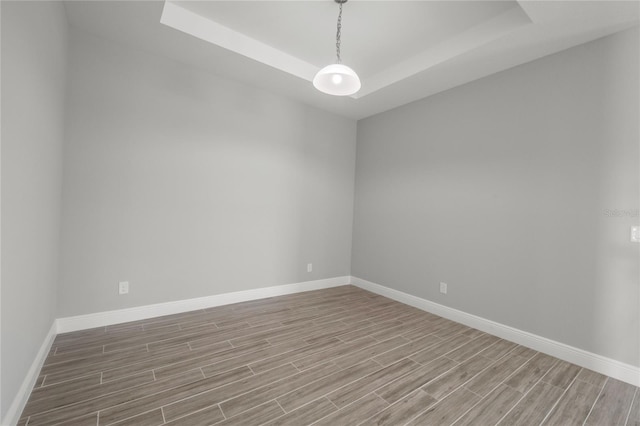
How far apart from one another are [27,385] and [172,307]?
4.63ft

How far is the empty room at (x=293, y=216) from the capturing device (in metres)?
1.76

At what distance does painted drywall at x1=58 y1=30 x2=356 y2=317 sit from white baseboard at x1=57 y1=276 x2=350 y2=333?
0.06 metres

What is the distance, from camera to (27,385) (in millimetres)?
1698

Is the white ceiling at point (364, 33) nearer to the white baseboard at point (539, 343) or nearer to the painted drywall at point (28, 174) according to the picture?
the painted drywall at point (28, 174)

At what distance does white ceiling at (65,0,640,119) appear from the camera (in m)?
2.26

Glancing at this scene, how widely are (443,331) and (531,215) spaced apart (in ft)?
4.85

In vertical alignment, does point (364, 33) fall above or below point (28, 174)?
above

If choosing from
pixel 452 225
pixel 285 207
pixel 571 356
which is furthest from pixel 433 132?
pixel 571 356

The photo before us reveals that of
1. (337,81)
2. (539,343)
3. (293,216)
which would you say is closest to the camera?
(337,81)

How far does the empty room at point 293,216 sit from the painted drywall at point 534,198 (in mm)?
18

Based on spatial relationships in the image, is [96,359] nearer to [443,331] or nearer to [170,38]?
[170,38]

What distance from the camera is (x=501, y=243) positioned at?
2.94 m

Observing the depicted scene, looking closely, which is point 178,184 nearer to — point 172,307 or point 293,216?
point 172,307

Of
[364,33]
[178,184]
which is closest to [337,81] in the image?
[364,33]
